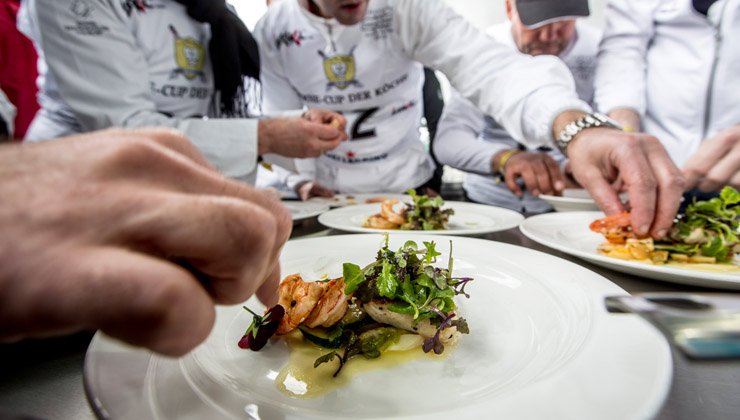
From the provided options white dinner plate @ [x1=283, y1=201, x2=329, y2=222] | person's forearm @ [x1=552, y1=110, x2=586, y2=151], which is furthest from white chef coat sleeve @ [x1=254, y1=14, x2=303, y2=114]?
person's forearm @ [x1=552, y1=110, x2=586, y2=151]

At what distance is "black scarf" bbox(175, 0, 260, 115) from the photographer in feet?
6.57

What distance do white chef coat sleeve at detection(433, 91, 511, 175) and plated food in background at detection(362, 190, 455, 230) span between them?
130 centimetres

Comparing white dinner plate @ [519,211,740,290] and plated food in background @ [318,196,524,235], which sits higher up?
white dinner plate @ [519,211,740,290]

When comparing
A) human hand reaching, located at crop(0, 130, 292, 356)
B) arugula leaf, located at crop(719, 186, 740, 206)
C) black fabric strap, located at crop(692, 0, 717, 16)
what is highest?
black fabric strap, located at crop(692, 0, 717, 16)

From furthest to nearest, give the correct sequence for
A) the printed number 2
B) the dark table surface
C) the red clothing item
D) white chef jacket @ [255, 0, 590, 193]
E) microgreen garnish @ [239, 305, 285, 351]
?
the red clothing item < the printed number 2 < white chef jacket @ [255, 0, 590, 193] < microgreen garnish @ [239, 305, 285, 351] < the dark table surface

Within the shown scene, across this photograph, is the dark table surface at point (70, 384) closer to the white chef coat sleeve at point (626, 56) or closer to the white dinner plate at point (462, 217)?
the white dinner plate at point (462, 217)

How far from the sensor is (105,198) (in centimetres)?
25

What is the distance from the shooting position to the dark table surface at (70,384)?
18.3 inches

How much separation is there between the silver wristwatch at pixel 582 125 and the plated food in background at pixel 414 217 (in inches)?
20.2

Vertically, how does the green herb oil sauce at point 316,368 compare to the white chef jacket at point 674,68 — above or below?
below

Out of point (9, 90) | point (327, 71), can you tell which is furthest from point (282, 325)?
point (9, 90)

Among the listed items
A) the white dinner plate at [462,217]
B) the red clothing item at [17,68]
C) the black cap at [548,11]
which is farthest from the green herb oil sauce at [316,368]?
the red clothing item at [17,68]

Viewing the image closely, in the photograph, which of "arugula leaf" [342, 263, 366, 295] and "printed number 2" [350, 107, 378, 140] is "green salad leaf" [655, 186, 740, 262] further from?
"printed number 2" [350, 107, 378, 140]

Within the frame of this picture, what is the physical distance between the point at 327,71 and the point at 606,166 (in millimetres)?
1700
